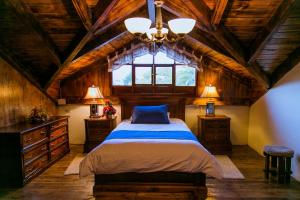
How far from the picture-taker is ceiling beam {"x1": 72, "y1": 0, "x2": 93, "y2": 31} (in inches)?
119

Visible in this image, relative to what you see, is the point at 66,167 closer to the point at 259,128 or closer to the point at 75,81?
the point at 75,81

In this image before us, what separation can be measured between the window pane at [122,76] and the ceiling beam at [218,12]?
2.64 metres

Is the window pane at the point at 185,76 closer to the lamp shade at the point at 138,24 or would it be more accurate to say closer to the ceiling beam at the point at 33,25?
the ceiling beam at the point at 33,25

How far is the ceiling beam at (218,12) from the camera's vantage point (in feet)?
9.67

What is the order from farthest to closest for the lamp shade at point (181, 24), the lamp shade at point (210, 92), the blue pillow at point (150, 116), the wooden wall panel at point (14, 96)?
the lamp shade at point (210, 92)
the blue pillow at point (150, 116)
the wooden wall panel at point (14, 96)
the lamp shade at point (181, 24)

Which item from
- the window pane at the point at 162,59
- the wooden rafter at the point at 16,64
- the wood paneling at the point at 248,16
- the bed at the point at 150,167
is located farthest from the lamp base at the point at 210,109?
the wooden rafter at the point at 16,64

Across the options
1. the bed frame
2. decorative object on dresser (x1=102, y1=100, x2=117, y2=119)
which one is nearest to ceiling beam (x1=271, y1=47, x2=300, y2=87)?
the bed frame

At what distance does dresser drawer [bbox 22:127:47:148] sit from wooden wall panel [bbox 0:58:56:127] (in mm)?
490

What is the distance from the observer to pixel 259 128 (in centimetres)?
520

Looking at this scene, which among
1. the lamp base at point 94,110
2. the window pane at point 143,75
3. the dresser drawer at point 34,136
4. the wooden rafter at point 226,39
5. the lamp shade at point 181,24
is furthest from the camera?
the window pane at point 143,75

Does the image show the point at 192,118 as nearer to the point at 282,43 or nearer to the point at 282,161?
the point at 282,161

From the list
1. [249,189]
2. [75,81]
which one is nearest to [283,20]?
[249,189]

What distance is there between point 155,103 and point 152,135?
1.93 meters

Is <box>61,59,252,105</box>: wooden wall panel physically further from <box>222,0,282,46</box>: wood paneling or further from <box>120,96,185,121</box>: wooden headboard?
<box>222,0,282,46</box>: wood paneling
